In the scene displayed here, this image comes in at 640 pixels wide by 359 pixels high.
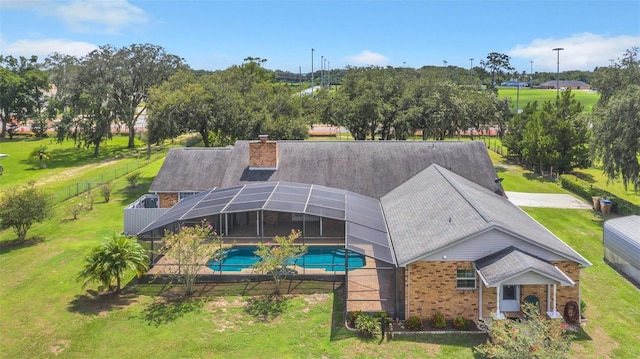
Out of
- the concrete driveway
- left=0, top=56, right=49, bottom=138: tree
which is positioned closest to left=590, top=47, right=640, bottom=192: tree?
the concrete driveway

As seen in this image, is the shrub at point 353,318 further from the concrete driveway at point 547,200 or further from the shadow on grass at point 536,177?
the shadow on grass at point 536,177

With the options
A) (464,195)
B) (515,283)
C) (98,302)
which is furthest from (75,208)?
(515,283)

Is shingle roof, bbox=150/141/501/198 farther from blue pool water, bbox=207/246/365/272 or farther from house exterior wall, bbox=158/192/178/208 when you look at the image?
blue pool water, bbox=207/246/365/272

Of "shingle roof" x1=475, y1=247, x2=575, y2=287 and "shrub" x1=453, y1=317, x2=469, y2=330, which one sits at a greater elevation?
"shingle roof" x1=475, y1=247, x2=575, y2=287

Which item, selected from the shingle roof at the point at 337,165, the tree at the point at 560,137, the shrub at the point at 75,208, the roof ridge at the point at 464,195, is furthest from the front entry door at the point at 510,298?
the tree at the point at 560,137

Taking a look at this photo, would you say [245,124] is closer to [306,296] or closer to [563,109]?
[306,296]

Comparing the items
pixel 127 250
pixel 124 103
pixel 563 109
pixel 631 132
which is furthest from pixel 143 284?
pixel 124 103

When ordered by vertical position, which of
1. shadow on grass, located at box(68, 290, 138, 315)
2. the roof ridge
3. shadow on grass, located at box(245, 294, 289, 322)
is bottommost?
shadow on grass, located at box(245, 294, 289, 322)
